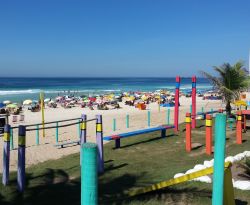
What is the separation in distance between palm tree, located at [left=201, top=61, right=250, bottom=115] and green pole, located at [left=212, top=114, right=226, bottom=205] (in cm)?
1339

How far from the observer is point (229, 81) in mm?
17078

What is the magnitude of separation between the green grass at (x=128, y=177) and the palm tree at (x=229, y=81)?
5.09 metres

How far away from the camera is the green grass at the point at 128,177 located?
5684 millimetres

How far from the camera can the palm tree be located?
17000 mm

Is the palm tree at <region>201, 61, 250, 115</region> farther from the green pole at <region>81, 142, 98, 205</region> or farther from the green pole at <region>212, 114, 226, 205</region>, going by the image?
the green pole at <region>81, 142, 98, 205</region>

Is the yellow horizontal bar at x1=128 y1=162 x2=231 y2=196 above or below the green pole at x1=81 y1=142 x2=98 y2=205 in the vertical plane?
below

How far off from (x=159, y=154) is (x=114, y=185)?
3.30m

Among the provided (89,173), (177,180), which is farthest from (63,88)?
(89,173)

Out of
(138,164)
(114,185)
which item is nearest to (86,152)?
(114,185)

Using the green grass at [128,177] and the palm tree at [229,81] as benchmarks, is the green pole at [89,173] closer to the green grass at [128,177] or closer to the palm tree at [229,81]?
the green grass at [128,177]

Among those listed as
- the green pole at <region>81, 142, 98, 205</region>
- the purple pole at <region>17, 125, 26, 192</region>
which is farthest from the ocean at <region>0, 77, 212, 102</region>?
the green pole at <region>81, 142, 98, 205</region>

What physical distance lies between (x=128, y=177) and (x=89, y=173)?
5.10 metres

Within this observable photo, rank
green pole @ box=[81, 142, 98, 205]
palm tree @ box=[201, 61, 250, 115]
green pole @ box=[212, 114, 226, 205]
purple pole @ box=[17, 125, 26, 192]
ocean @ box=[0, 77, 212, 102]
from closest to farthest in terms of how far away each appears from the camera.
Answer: green pole @ box=[81, 142, 98, 205]
green pole @ box=[212, 114, 226, 205]
purple pole @ box=[17, 125, 26, 192]
palm tree @ box=[201, 61, 250, 115]
ocean @ box=[0, 77, 212, 102]

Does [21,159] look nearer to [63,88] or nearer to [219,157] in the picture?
[219,157]
